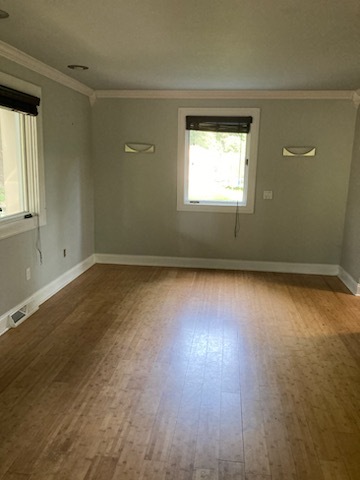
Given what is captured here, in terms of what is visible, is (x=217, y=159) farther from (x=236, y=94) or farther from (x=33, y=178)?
(x=33, y=178)

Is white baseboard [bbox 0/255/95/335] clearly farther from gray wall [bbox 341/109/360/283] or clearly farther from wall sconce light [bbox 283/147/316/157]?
gray wall [bbox 341/109/360/283]

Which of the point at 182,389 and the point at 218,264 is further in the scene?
the point at 218,264

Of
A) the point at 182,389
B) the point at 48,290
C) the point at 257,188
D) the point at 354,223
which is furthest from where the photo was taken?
the point at 257,188

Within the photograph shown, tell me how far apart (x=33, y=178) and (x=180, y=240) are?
2295mm

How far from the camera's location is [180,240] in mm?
5414

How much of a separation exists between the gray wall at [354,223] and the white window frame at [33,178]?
3638 millimetres

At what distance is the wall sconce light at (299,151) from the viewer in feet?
16.2

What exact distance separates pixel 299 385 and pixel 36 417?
172 cm

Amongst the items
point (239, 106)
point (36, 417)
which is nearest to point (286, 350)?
point (36, 417)

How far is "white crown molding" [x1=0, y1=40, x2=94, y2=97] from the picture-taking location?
10.3ft

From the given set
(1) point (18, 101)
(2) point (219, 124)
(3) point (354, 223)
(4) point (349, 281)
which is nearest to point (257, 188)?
(2) point (219, 124)

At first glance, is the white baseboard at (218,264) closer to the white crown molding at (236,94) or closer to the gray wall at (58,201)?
the gray wall at (58,201)

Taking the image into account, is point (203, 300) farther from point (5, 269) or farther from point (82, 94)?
point (82, 94)

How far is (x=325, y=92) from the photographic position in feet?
15.5
